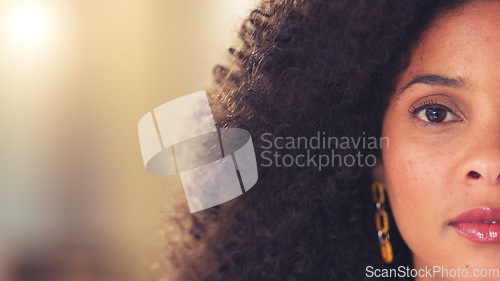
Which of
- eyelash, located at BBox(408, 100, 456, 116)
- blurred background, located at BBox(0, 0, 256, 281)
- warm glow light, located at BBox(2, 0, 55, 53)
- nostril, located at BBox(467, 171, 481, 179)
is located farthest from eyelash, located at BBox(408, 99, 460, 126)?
warm glow light, located at BBox(2, 0, 55, 53)

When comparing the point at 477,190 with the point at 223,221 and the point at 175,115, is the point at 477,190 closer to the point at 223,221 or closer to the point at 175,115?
the point at 223,221

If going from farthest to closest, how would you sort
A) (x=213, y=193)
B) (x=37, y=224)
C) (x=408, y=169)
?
(x=37, y=224) < (x=213, y=193) < (x=408, y=169)

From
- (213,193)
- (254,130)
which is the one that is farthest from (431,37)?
(213,193)

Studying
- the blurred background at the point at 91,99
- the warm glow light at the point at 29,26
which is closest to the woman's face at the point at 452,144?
the blurred background at the point at 91,99

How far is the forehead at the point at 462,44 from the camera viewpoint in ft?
3.16

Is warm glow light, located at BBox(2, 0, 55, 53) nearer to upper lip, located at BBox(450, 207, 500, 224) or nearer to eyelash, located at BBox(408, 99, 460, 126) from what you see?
eyelash, located at BBox(408, 99, 460, 126)

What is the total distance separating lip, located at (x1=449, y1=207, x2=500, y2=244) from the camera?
3.10ft

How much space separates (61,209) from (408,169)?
2608mm

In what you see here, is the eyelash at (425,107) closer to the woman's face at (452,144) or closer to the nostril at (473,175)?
the woman's face at (452,144)

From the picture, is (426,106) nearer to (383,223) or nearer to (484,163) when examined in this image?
(484,163)

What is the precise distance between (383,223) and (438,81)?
14.8 inches

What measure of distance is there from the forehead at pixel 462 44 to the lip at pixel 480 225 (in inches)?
10.1

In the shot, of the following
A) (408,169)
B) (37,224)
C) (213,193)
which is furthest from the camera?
(37,224)

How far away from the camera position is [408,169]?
1055mm
